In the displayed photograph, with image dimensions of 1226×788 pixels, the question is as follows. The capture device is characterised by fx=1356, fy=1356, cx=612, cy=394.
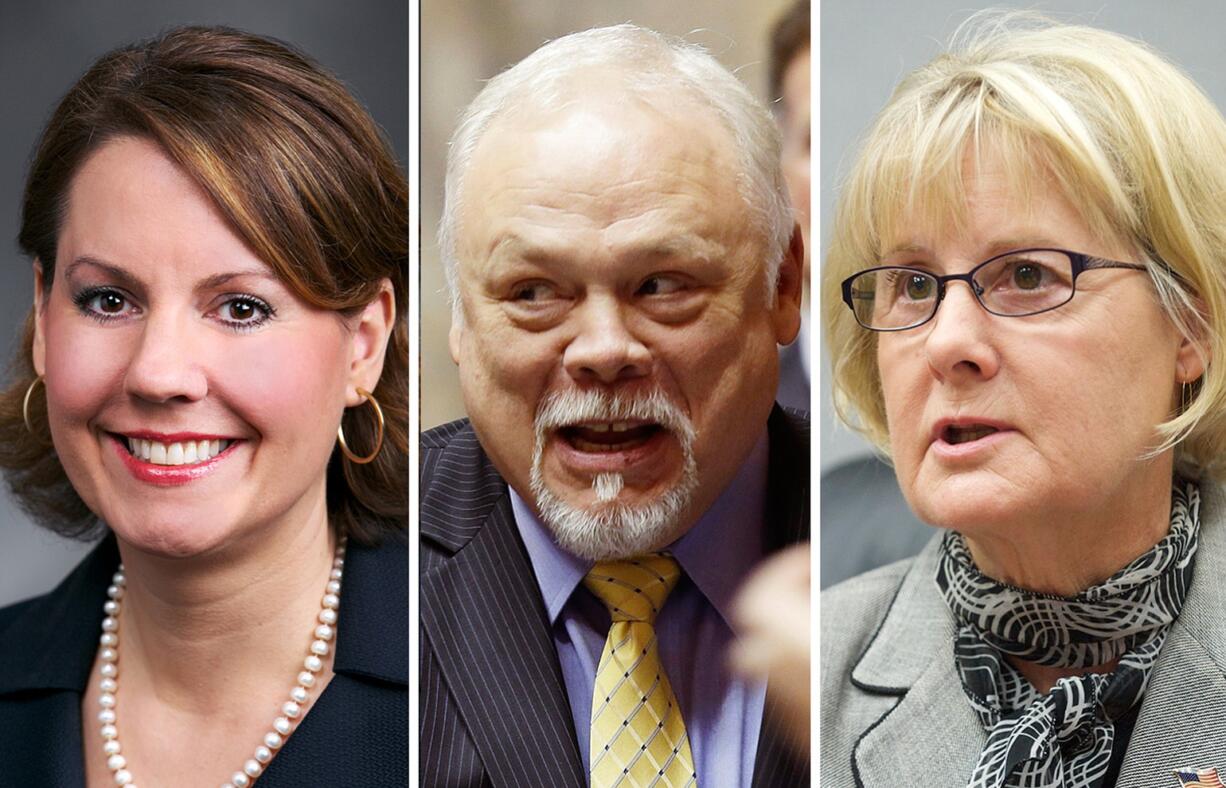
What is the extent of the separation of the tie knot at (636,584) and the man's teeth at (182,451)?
0.65 metres

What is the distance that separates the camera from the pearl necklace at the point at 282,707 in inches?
87.7

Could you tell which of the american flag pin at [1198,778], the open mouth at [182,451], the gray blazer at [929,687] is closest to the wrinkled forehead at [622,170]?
the open mouth at [182,451]

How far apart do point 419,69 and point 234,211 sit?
0.41 metres

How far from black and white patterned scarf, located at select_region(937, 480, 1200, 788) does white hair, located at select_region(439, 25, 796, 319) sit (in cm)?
65

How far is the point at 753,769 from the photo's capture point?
2.21 meters

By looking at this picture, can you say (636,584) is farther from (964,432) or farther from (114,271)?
(114,271)

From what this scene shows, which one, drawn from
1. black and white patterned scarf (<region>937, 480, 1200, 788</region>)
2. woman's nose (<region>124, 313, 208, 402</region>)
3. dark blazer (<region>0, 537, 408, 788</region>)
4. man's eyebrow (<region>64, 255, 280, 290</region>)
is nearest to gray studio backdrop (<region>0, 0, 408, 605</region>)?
dark blazer (<region>0, 537, 408, 788</region>)

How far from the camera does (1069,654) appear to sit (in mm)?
2148

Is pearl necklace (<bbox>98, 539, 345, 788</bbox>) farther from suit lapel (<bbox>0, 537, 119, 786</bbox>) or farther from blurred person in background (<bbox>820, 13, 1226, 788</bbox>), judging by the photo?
blurred person in background (<bbox>820, 13, 1226, 788</bbox>)

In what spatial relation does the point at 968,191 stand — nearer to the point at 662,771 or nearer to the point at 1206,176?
the point at 1206,176

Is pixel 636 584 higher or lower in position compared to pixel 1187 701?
higher

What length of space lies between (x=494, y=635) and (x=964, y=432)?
832 mm

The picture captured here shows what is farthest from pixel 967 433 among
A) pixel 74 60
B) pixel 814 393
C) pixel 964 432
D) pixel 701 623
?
pixel 74 60

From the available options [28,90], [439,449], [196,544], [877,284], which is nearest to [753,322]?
[877,284]
